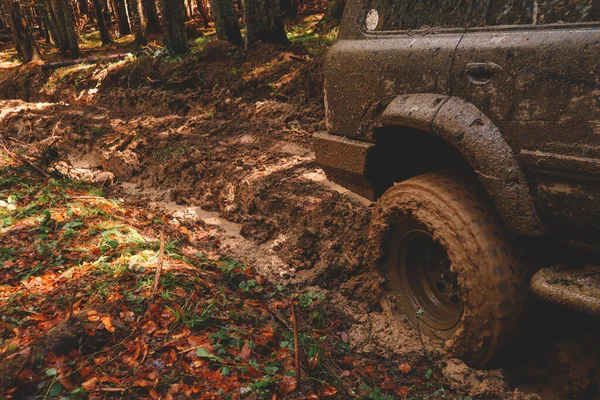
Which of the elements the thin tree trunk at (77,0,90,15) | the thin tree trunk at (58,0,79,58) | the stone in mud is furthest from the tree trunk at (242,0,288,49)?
the thin tree trunk at (77,0,90,15)

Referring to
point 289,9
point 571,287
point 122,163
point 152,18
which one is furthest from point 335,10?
point 571,287

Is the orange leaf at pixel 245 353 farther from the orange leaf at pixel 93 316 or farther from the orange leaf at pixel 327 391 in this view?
the orange leaf at pixel 93 316

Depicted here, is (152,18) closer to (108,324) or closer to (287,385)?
(108,324)

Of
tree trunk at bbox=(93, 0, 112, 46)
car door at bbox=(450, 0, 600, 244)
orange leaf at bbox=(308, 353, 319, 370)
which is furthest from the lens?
tree trunk at bbox=(93, 0, 112, 46)

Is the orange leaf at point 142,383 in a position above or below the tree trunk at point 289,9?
below

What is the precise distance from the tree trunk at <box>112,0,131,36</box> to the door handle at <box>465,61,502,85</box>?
21516 millimetres

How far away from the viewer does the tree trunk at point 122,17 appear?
20.2 meters

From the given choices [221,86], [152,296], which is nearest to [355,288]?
[152,296]

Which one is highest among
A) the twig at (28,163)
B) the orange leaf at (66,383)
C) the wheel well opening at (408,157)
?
the wheel well opening at (408,157)

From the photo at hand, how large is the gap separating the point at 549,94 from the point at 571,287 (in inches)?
35.8

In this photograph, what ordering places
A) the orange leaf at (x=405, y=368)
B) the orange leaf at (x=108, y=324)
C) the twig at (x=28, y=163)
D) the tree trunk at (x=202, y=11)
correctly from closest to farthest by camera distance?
the orange leaf at (x=108, y=324)
the orange leaf at (x=405, y=368)
the twig at (x=28, y=163)
the tree trunk at (x=202, y=11)

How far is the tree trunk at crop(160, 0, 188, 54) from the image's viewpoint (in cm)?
994

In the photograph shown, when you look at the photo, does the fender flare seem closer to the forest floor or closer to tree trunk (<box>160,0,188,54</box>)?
the forest floor

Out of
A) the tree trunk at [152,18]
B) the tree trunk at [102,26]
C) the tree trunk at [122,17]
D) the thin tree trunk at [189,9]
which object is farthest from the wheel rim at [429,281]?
the tree trunk at [122,17]
